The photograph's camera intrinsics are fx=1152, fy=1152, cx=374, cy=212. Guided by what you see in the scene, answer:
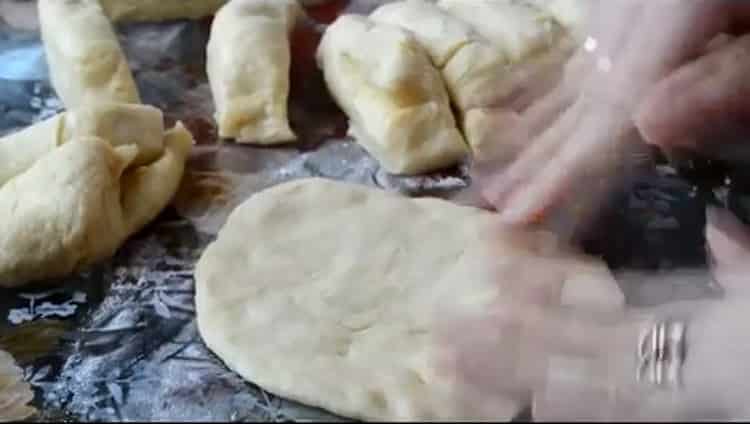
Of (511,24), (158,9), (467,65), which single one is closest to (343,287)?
(467,65)

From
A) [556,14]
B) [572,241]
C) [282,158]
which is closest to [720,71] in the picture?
[572,241]

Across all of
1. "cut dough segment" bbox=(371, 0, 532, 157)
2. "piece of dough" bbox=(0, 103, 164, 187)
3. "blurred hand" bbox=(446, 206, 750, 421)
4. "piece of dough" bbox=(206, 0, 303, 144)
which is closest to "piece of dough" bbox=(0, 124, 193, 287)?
"piece of dough" bbox=(0, 103, 164, 187)

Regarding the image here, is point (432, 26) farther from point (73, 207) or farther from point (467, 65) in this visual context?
point (73, 207)

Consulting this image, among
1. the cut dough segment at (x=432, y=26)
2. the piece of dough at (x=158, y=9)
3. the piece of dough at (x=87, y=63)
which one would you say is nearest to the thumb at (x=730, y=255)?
the cut dough segment at (x=432, y=26)

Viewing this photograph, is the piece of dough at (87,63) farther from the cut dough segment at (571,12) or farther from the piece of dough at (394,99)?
the cut dough segment at (571,12)

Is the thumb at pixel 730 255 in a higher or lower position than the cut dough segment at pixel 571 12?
lower

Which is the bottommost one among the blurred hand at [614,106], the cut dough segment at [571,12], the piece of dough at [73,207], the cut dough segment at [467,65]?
the piece of dough at [73,207]
